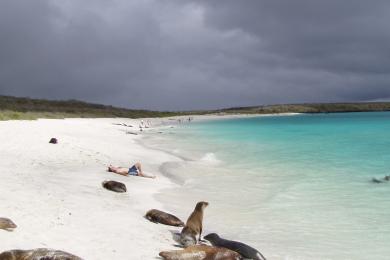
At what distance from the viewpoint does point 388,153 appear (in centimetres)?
2783

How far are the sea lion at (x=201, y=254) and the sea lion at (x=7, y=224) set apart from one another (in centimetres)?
260

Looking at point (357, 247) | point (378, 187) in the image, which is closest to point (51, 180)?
point (357, 247)

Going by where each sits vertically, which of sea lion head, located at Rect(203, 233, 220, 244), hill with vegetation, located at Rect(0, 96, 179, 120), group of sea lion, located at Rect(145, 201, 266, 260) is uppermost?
hill with vegetation, located at Rect(0, 96, 179, 120)

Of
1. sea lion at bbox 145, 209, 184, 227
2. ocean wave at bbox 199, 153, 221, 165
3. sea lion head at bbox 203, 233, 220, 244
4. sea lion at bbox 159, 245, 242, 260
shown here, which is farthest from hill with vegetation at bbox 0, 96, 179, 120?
sea lion at bbox 159, 245, 242, 260

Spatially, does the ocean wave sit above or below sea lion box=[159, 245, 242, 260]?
below

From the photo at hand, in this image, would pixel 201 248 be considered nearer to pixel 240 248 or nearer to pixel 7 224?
pixel 240 248

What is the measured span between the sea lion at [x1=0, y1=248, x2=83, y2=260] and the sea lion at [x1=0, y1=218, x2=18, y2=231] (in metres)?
1.36

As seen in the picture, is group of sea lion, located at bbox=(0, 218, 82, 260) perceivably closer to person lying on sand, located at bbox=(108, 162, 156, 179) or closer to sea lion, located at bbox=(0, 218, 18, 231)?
sea lion, located at bbox=(0, 218, 18, 231)

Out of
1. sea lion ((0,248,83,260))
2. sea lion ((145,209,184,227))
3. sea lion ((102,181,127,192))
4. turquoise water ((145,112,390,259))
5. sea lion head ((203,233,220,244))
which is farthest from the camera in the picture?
sea lion ((102,181,127,192))

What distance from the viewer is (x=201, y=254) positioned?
24.4 feet

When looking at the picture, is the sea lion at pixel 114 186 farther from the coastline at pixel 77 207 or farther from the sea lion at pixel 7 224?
the sea lion at pixel 7 224

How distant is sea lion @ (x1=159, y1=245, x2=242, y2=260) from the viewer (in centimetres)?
729

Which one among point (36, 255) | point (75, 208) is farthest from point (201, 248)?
point (75, 208)

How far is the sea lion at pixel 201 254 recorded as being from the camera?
7293 millimetres
